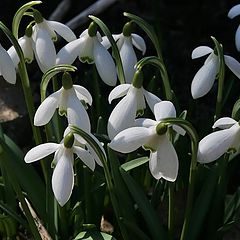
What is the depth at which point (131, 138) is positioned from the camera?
1621 mm

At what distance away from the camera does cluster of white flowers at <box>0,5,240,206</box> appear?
5.37 feet

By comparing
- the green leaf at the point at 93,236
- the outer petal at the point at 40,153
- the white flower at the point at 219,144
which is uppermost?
the outer petal at the point at 40,153

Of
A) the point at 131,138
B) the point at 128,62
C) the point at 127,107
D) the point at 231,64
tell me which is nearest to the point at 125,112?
the point at 127,107

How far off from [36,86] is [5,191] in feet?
3.19

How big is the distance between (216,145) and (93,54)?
48 cm

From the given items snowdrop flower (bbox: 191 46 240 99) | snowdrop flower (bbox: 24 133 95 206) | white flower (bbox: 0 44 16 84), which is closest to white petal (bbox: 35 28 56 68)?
white flower (bbox: 0 44 16 84)

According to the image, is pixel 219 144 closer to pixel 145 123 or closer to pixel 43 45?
pixel 145 123

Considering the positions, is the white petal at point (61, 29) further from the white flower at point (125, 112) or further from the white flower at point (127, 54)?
the white flower at point (125, 112)

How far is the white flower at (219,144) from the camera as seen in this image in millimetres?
1689

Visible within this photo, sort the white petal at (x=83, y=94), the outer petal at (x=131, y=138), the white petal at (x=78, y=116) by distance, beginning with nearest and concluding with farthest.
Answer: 1. the outer petal at (x=131, y=138)
2. the white petal at (x=78, y=116)
3. the white petal at (x=83, y=94)

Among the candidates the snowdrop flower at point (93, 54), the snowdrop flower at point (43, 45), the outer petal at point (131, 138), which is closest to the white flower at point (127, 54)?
the snowdrop flower at point (93, 54)

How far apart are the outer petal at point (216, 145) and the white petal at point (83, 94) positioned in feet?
1.18

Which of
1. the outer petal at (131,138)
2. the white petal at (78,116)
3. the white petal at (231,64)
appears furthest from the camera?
the white petal at (231,64)

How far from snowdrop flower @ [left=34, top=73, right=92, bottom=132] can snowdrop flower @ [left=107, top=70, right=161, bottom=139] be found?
2.7 inches
